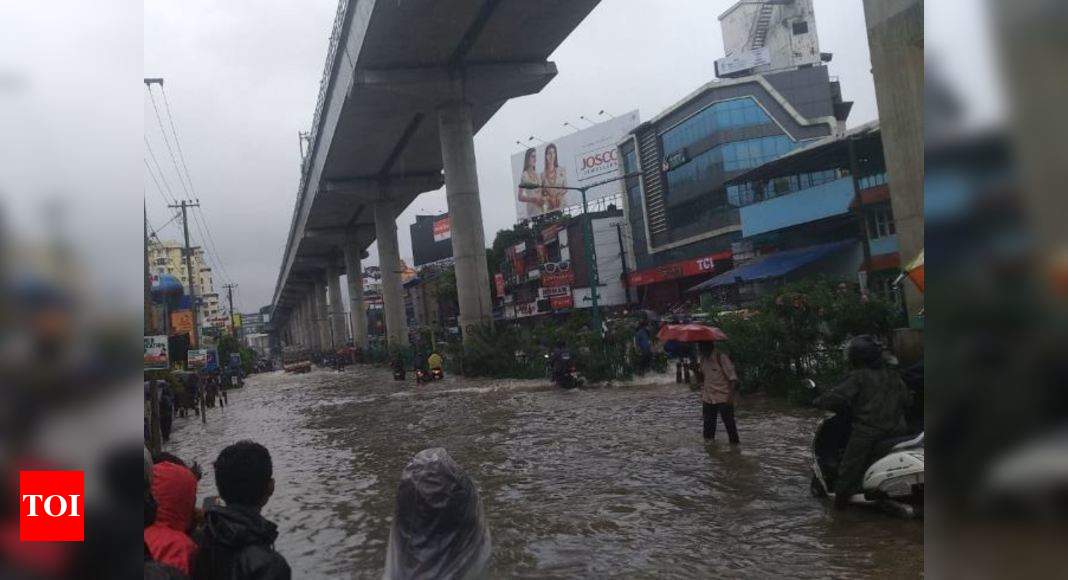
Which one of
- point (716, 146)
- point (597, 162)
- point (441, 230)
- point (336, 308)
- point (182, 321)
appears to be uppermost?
point (597, 162)

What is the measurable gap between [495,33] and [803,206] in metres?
19.1

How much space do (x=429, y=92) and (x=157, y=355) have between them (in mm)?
22585

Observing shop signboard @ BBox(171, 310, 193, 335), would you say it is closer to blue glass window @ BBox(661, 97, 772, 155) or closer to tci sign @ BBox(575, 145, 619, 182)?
blue glass window @ BBox(661, 97, 772, 155)

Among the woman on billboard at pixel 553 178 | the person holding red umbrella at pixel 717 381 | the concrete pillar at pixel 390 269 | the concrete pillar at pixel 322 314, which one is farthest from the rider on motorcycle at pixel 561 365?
the concrete pillar at pixel 322 314

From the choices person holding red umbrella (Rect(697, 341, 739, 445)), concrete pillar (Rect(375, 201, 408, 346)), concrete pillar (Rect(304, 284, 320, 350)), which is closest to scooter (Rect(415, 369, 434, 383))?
concrete pillar (Rect(375, 201, 408, 346))

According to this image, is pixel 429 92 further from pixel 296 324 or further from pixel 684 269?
pixel 296 324

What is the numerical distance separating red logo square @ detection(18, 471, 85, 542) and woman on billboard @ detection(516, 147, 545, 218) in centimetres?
6840

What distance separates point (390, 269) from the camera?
143 feet

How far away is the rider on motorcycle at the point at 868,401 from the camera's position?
18.8 feet

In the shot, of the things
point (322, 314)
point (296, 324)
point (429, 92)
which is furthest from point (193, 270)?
point (296, 324)

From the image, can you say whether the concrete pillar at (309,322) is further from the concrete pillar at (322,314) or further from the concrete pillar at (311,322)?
the concrete pillar at (322,314)

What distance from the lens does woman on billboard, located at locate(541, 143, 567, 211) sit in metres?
66.4

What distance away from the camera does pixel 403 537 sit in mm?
3555

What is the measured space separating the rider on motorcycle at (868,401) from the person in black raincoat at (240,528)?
4.31 metres
